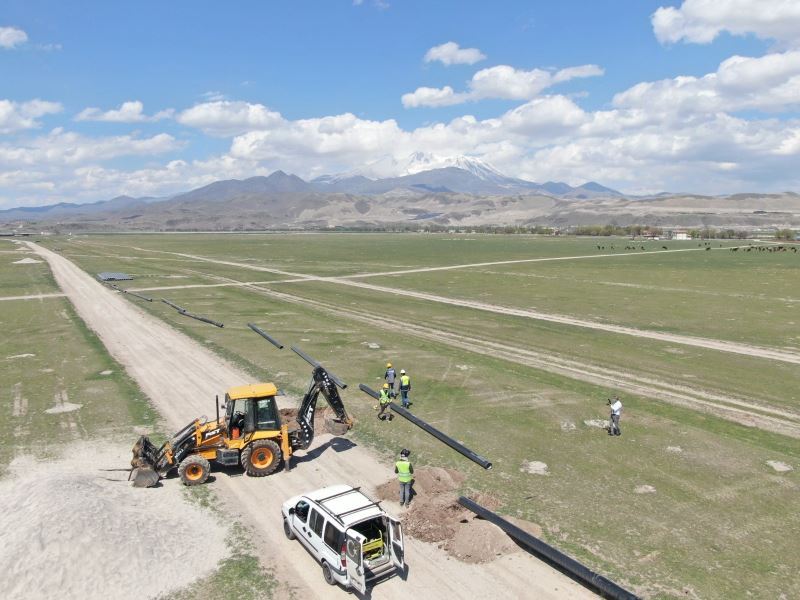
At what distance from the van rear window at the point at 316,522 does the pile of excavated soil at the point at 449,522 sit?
3218 millimetres

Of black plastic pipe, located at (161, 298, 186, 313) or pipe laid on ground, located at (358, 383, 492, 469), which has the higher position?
black plastic pipe, located at (161, 298, 186, 313)

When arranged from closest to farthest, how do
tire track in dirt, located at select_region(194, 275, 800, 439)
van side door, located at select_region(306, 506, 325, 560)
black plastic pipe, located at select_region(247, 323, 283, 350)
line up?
van side door, located at select_region(306, 506, 325, 560) < tire track in dirt, located at select_region(194, 275, 800, 439) < black plastic pipe, located at select_region(247, 323, 283, 350)

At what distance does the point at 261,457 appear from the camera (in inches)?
770

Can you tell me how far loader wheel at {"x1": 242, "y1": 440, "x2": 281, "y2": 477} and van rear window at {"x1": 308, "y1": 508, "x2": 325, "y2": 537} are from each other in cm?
532

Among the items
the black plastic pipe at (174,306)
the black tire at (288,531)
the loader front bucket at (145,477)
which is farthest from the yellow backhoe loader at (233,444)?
the black plastic pipe at (174,306)

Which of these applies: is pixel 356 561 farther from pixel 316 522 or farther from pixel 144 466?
pixel 144 466

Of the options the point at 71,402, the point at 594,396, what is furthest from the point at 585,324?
the point at 71,402

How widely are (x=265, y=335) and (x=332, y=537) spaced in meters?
29.9

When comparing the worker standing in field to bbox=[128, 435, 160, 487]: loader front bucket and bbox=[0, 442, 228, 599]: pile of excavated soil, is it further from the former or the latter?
bbox=[128, 435, 160, 487]: loader front bucket

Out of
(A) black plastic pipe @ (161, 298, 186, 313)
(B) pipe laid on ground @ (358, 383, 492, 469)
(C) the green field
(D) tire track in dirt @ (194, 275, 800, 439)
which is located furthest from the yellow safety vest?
(A) black plastic pipe @ (161, 298, 186, 313)

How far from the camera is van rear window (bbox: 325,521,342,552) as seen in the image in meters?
13.6

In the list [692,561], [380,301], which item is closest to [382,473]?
[692,561]

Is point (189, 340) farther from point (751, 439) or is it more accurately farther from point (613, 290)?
point (613, 290)

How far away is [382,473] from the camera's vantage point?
20.0 metres
